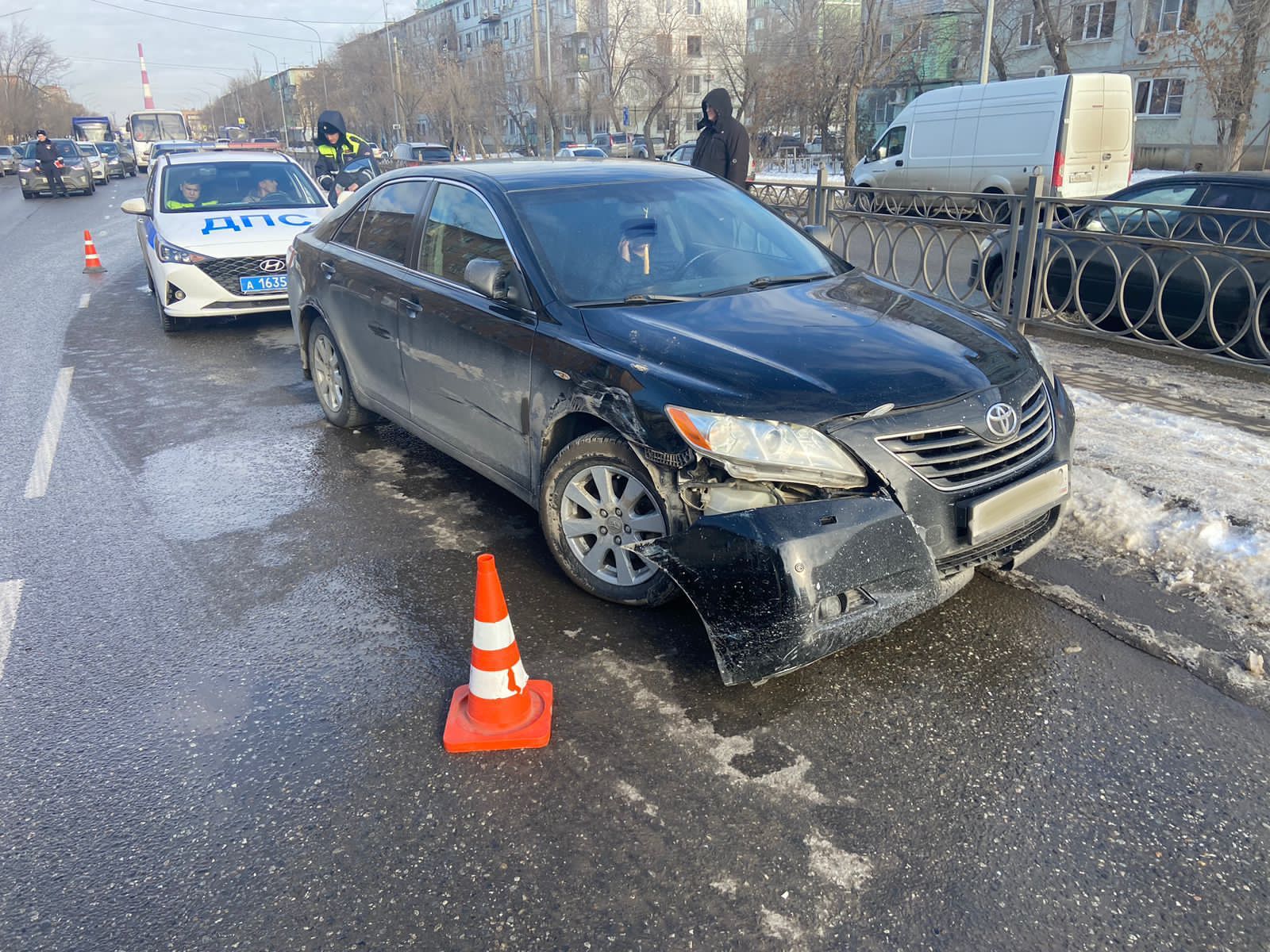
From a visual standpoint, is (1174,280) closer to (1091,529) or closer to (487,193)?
(1091,529)

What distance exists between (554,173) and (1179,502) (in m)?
3.39

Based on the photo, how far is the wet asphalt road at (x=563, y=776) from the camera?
2.31 m

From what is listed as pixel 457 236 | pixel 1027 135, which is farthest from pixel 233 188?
pixel 1027 135

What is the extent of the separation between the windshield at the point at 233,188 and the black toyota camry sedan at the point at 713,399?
5.84 m

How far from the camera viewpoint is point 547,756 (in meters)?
2.93

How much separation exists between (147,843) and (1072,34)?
44025 mm

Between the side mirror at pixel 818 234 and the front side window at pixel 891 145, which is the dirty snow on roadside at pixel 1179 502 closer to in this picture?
the side mirror at pixel 818 234

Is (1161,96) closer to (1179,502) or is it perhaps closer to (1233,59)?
(1233,59)

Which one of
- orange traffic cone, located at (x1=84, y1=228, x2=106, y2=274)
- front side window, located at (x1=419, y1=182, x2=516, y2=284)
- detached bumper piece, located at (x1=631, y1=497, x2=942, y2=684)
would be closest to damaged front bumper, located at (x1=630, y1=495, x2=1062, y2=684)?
detached bumper piece, located at (x1=631, y1=497, x2=942, y2=684)

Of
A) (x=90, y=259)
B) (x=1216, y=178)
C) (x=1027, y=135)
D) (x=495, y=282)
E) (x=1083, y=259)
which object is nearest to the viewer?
(x=495, y=282)

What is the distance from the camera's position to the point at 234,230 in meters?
9.25

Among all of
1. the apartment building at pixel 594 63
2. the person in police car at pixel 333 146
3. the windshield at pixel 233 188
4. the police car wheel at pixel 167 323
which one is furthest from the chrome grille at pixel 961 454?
the apartment building at pixel 594 63

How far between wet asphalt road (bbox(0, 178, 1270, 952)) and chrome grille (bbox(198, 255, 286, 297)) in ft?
16.7

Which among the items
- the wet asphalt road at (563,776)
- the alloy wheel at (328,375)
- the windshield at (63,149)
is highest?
the windshield at (63,149)
